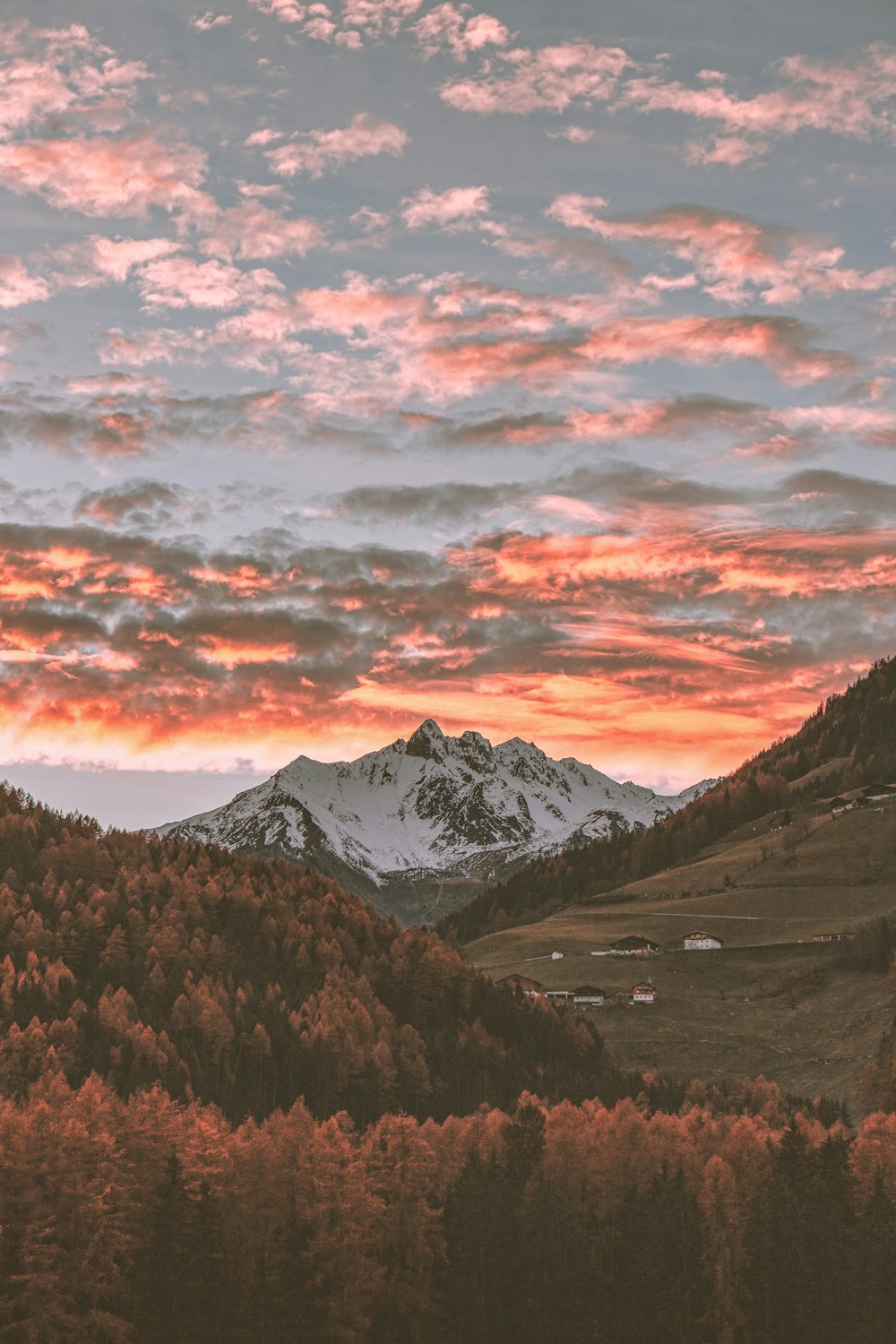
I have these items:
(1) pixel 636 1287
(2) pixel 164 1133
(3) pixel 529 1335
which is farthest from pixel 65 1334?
(1) pixel 636 1287

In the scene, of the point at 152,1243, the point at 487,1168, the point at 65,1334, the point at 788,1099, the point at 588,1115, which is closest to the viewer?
the point at 65,1334

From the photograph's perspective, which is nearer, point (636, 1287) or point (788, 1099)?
point (636, 1287)

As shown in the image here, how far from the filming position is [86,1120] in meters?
134

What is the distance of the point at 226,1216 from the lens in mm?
120312

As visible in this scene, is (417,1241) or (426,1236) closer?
(417,1241)

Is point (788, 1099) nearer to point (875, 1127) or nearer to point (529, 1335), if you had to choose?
point (875, 1127)

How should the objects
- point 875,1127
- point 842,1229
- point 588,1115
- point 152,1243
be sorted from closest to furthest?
1. point 152,1243
2. point 842,1229
3. point 875,1127
4. point 588,1115

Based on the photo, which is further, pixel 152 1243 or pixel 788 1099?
pixel 788 1099

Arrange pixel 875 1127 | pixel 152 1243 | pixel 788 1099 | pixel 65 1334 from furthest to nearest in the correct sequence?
pixel 788 1099, pixel 875 1127, pixel 152 1243, pixel 65 1334

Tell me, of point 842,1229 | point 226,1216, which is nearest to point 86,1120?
point 226,1216

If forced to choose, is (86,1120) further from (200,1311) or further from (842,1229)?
(842,1229)

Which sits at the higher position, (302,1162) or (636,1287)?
(302,1162)

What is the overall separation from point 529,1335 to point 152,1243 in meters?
30.4

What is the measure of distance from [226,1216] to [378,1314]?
→ 47.2 feet
